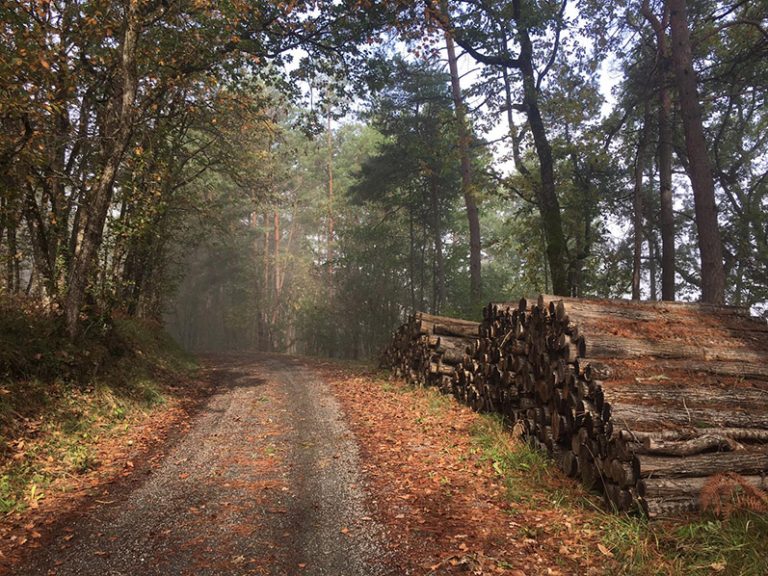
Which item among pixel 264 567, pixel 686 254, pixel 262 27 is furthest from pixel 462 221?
pixel 264 567

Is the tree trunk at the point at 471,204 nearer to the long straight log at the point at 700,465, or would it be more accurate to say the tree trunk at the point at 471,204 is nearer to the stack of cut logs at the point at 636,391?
the stack of cut logs at the point at 636,391

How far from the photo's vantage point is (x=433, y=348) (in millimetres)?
11891

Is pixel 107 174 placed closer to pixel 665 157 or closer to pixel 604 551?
pixel 604 551

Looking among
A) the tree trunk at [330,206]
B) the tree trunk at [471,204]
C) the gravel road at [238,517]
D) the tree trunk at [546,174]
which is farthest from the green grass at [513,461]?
the tree trunk at [330,206]

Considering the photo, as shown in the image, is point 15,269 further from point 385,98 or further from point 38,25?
point 385,98

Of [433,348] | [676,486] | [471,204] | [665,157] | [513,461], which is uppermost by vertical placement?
[665,157]

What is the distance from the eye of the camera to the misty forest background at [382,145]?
9.62 metres

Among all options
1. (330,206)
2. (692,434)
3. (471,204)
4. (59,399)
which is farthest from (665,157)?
(330,206)

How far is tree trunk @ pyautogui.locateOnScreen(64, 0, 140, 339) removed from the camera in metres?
9.30

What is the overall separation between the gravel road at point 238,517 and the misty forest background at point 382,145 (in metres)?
4.89

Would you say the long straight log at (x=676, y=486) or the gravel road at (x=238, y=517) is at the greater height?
the long straight log at (x=676, y=486)

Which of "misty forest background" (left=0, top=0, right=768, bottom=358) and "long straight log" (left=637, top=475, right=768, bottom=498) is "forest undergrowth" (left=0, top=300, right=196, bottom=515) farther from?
"long straight log" (left=637, top=475, right=768, bottom=498)

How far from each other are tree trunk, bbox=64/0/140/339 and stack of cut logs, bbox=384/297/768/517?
8137 mm

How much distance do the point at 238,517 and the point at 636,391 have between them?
488cm
